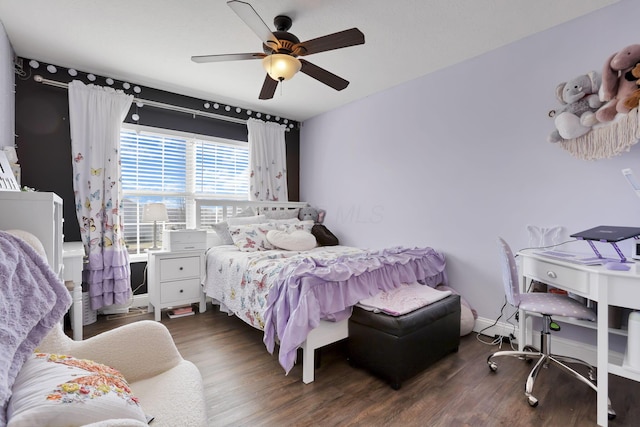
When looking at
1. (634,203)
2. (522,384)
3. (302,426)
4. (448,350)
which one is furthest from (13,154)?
(634,203)

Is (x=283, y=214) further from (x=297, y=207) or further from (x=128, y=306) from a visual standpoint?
(x=128, y=306)

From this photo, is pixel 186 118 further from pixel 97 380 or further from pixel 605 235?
pixel 605 235

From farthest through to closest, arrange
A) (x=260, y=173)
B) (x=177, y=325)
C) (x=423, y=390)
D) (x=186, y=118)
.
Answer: (x=260, y=173), (x=186, y=118), (x=177, y=325), (x=423, y=390)

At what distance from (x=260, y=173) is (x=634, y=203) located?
3559 millimetres

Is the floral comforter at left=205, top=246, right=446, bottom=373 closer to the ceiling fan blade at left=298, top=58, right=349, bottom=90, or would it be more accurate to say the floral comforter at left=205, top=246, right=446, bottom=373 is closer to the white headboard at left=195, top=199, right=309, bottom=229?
the white headboard at left=195, top=199, right=309, bottom=229

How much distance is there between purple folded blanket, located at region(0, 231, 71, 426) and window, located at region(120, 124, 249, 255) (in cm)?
258

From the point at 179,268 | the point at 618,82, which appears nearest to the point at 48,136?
the point at 179,268

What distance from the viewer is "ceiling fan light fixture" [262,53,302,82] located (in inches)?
73.2

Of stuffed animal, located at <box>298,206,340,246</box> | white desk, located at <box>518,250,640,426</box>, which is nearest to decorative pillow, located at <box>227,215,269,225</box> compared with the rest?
stuffed animal, located at <box>298,206,340,246</box>

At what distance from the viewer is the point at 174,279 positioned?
3.00 meters

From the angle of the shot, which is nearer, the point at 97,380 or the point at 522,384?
the point at 97,380

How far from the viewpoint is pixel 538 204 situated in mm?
2305

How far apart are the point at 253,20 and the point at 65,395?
174cm

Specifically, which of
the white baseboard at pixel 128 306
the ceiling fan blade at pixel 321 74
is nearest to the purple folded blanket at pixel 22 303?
the ceiling fan blade at pixel 321 74
